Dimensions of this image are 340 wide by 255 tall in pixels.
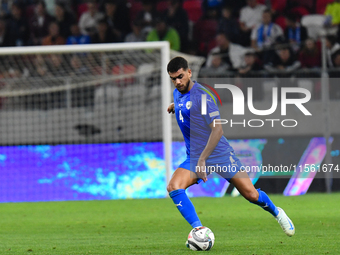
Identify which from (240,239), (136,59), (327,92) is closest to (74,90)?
(136,59)

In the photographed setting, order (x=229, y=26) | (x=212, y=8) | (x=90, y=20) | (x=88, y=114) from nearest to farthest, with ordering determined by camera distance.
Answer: (x=88, y=114) < (x=229, y=26) < (x=212, y=8) < (x=90, y=20)

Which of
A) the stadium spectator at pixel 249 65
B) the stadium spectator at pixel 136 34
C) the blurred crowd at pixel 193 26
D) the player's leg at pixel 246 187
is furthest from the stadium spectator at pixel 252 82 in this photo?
the player's leg at pixel 246 187

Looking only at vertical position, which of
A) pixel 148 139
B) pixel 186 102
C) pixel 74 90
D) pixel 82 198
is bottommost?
pixel 82 198

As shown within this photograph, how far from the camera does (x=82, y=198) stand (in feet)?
31.3

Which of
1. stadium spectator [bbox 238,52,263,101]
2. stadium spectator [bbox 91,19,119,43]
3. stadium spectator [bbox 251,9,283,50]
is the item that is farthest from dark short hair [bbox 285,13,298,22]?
stadium spectator [bbox 91,19,119,43]

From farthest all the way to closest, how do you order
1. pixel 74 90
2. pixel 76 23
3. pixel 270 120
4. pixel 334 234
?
1. pixel 76 23
2. pixel 74 90
3. pixel 270 120
4. pixel 334 234

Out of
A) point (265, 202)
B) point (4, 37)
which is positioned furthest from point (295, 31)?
point (265, 202)

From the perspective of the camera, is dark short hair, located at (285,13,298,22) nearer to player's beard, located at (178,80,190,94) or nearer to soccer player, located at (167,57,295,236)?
soccer player, located at (167,57,295,236)

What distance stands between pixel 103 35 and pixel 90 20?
2.70ft

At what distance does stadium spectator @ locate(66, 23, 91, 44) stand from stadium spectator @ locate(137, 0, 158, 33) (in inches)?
53.5

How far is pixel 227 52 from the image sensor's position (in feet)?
38.3

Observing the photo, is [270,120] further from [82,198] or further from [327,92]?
[82,198]

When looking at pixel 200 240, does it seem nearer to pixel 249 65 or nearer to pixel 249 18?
pixel 249 65

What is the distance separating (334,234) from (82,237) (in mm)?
2493
